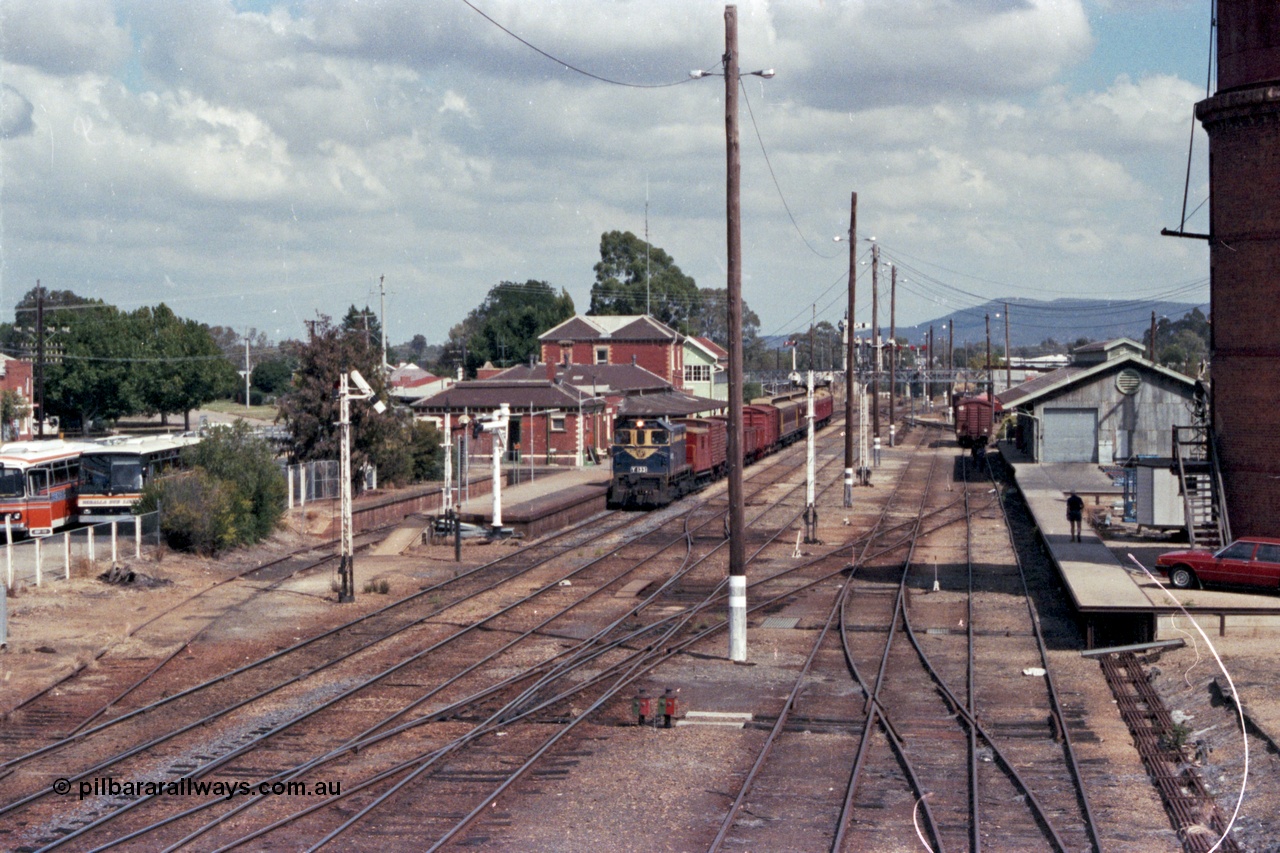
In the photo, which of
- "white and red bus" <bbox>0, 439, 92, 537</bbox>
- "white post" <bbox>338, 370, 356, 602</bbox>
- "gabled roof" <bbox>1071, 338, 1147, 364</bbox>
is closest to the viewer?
"white post" <bbox>338, 370, 356, 602</bbox>

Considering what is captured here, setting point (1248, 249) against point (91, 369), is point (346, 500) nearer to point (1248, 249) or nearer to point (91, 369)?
point (1248, 249)

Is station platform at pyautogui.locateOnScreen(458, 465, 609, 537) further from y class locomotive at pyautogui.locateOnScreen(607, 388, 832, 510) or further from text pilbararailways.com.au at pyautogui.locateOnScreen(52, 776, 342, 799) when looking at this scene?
text pilbararailways.com.au at pyautogui.locateOnScreen(52, 776, 342, 799)

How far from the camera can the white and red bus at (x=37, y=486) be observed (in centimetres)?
3136

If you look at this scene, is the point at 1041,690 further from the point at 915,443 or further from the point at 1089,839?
the point at 915,443

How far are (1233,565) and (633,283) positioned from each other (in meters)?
127

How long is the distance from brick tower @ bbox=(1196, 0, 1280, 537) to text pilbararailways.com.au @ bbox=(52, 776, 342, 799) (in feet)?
71.1

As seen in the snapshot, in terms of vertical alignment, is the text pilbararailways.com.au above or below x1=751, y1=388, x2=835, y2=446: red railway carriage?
below

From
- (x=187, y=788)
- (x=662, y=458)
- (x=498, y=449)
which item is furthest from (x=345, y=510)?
(x=662, y=458)

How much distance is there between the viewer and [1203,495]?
28.9 m

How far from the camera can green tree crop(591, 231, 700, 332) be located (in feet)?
474

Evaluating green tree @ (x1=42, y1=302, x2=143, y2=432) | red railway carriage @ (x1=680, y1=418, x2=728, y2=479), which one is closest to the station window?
green tree @ (x1=42, y1=302, x2=143, y2=432)

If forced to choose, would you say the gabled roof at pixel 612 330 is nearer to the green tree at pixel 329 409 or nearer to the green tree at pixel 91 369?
the green tree at pixel 91 369

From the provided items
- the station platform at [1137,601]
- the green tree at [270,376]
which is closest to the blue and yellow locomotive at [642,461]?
the station platform at [1137,601]

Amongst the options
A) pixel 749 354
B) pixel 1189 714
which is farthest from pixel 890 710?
pixel 749 354
